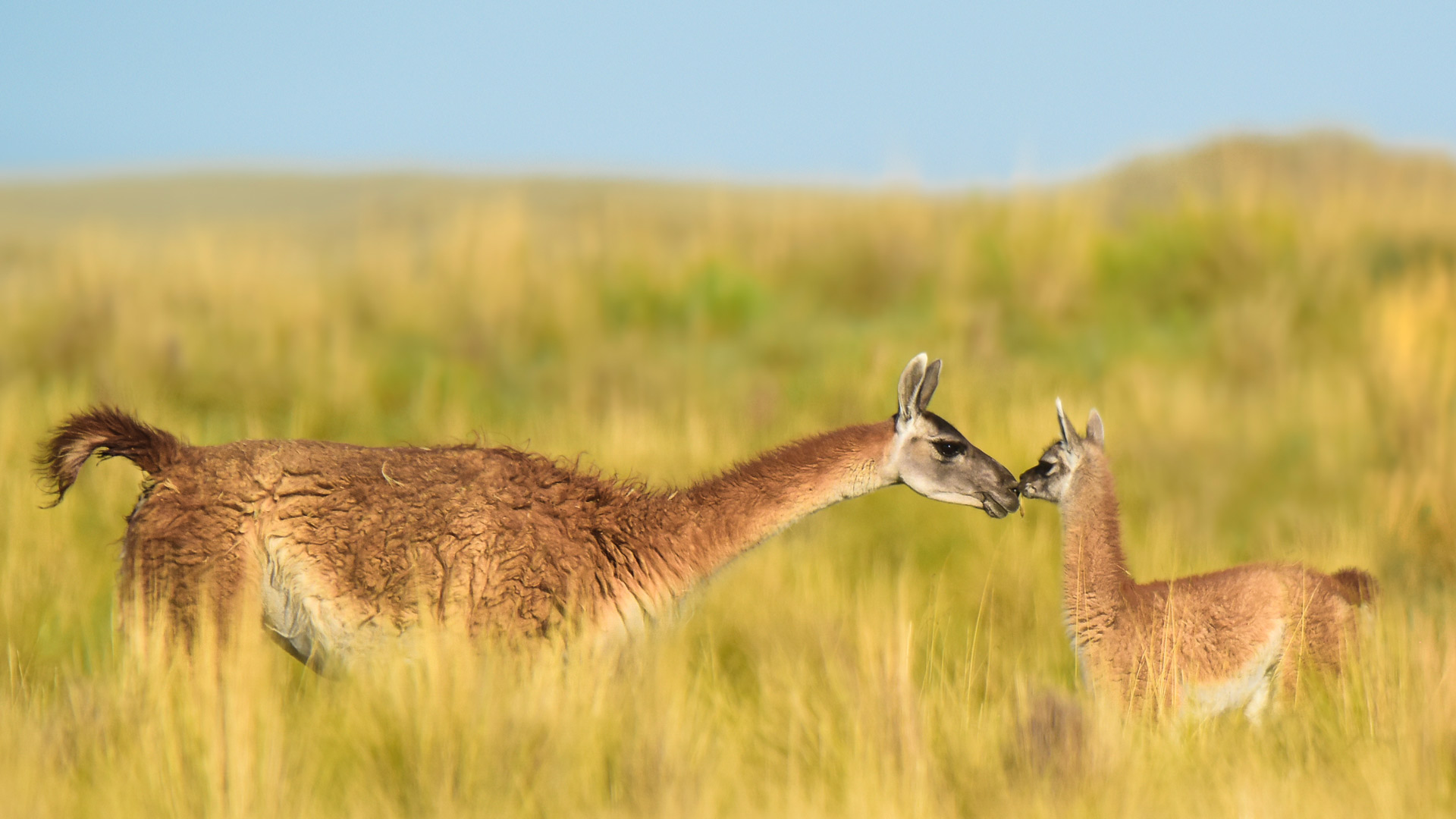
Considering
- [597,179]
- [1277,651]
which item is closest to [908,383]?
[1277,651]

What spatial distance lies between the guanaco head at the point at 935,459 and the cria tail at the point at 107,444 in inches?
102

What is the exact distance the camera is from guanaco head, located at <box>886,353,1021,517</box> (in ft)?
16.9

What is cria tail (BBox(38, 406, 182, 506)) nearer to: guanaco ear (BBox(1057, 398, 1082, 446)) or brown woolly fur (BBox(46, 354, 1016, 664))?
brown woolly fur (BBox(46, 354, 1016, 664))

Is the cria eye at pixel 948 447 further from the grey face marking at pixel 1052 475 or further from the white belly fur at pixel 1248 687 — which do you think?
the white belly fur at pixel 1248 687

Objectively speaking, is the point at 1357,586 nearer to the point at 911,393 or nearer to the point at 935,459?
the point at 935,459

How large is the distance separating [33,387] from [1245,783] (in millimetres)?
10364

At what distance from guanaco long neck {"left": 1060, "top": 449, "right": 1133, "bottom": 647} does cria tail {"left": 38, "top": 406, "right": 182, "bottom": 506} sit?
3341 millimetres

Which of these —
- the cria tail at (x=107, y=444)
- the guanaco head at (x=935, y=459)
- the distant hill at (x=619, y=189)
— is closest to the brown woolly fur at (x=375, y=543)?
the cria tail at (x=107, y=444)

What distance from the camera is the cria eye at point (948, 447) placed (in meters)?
5.19

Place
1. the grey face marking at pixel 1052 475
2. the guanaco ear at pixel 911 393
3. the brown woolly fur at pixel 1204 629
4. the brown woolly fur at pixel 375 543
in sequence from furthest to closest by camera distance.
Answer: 1. the grey face marking at pixel 1052 475
2. the guanaco ear at pixel 911 393
3. the brown woolly fur at pixel 1204 629
4. the brown woolly fur at pixel 375 543

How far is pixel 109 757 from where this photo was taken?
12.7ft

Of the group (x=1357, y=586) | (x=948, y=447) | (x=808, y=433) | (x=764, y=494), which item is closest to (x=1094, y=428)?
(x=948, y=447)

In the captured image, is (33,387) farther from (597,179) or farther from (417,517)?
(597,179)

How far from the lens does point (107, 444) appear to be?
4.54 metres
